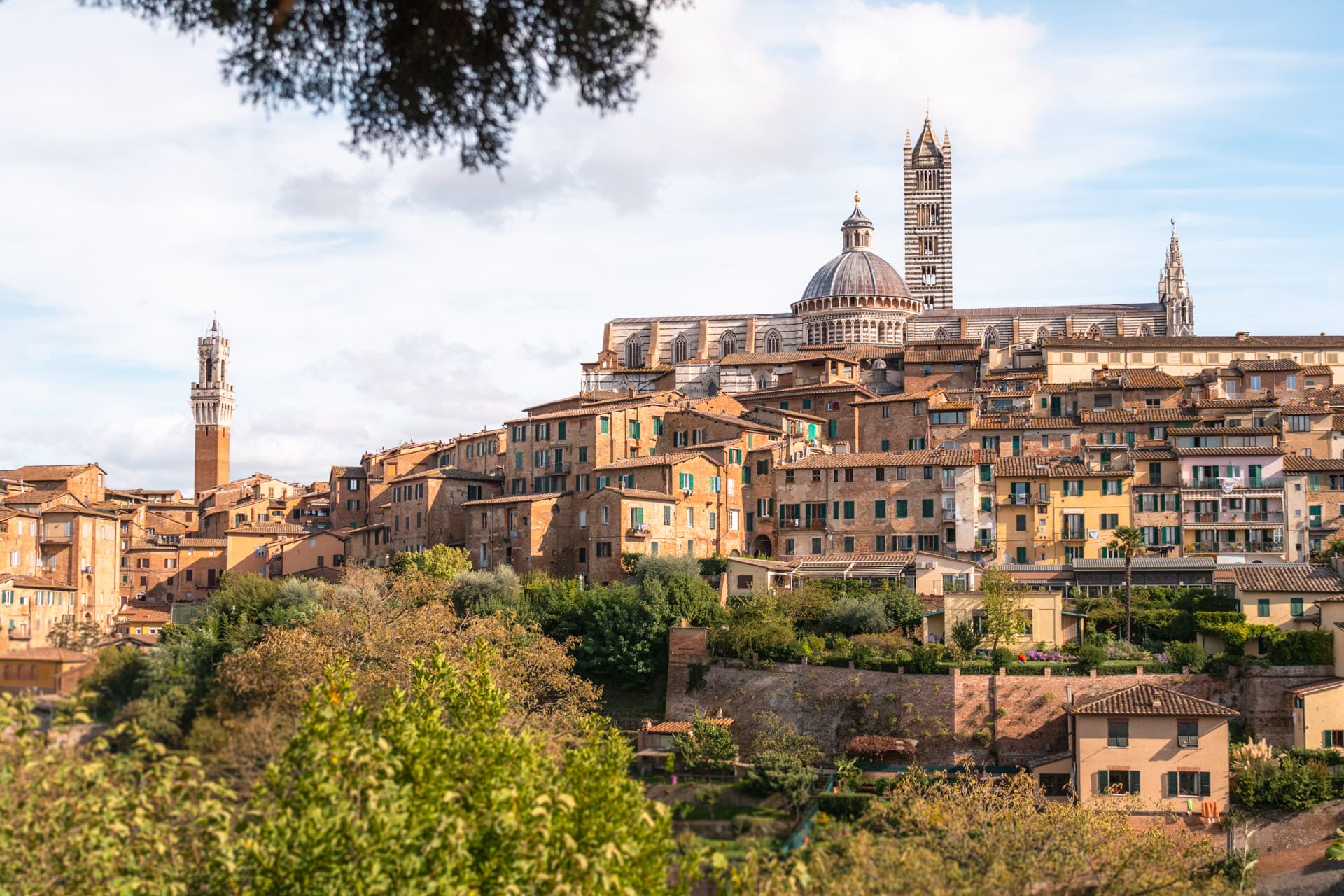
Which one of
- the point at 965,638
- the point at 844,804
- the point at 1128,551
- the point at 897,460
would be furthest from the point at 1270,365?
the point at 844,804

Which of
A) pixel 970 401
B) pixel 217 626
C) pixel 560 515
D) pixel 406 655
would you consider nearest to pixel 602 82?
pixel 406 655

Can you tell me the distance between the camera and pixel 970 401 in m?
73.6

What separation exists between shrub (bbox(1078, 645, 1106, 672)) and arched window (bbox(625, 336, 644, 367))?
203 ft

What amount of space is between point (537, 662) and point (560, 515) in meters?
14.0

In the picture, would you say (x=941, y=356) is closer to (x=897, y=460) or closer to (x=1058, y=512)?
(x=897, y=460)

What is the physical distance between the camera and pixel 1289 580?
170 ft

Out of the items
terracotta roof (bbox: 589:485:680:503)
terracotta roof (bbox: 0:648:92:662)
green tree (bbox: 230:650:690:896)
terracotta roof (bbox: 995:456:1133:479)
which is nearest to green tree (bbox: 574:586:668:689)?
terracotta roof (bbox: 589:485:680:503)

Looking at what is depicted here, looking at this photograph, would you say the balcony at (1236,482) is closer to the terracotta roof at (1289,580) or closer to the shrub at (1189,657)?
the terracotta roof at (1289,580)

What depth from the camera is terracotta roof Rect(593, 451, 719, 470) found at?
61531 mm

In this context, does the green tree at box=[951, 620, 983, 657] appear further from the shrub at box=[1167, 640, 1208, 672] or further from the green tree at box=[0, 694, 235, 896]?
the green tree at box=[0, 694, 235, 896]

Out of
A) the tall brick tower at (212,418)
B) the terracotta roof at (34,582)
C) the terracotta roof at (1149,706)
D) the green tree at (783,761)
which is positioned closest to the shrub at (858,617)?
the green tree at (783,761)

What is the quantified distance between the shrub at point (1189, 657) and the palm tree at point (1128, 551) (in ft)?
5.88

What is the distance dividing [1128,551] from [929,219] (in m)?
82.1

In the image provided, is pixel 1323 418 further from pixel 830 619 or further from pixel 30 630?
pixel 30 630
